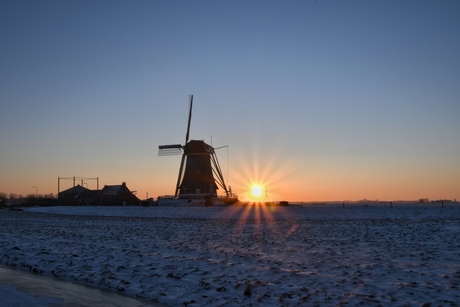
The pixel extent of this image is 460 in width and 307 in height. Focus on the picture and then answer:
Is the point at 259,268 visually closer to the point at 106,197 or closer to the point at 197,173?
the point at 197,173

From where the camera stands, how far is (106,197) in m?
110

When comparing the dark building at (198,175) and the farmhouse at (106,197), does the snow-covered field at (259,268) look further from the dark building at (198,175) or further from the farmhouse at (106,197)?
the farmhouse at (106,197)

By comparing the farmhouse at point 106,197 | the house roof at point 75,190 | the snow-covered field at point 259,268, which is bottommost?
the snow-covered field at point 259,268

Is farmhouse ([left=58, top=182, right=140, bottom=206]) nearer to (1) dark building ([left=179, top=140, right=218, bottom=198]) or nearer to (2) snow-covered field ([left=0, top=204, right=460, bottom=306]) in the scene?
(1) dark building ([left=179, top=140, right=218, bottom=198])

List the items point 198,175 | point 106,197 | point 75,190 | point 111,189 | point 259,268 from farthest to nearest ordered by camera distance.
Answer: point 75,190 → point 111,189 → point 106,197 → point 198,175 → point 259,268

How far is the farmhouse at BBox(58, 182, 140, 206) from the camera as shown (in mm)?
107688

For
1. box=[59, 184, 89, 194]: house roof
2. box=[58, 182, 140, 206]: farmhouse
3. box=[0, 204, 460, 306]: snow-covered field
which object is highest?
box=[59, 184, 89, 194]: house roof

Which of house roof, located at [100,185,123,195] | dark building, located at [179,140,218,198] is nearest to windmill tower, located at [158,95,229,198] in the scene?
dark building, located at [179,140,218,198]

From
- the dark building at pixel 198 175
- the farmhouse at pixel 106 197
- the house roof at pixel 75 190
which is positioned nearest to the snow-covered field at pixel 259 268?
the dark building at pixel 198 175

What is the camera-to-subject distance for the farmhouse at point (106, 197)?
353 ft

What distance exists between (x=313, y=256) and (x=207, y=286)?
547cm

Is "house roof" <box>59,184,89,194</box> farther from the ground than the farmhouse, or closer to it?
farther from the ground

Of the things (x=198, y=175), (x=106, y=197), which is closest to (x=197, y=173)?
(x=198, y=175)

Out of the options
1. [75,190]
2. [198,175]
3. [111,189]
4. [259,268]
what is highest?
[198,175]
